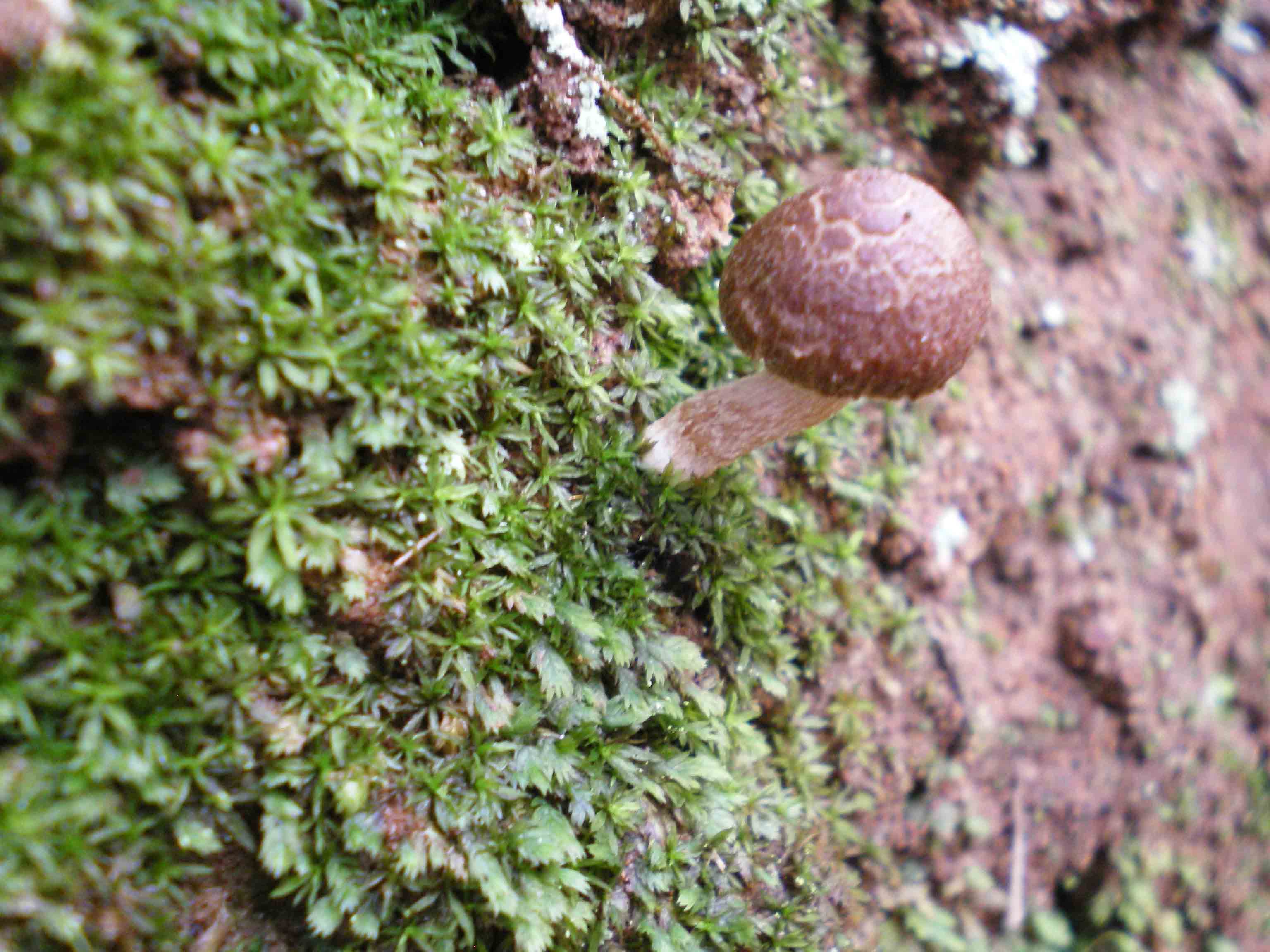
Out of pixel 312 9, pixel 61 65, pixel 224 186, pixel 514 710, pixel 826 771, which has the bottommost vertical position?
pixel 826 771

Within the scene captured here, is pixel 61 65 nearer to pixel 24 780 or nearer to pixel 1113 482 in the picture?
pixel 24 780

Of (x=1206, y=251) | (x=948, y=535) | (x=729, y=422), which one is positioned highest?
(x=1206, y=251)

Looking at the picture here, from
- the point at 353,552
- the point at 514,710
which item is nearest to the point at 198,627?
the point at 353,552

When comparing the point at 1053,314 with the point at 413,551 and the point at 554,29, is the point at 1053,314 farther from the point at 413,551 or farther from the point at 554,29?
the point at 413,551

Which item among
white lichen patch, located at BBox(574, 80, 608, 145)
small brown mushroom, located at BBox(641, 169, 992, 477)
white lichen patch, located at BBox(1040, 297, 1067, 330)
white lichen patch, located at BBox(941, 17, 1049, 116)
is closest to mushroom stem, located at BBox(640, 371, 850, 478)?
small brown mushroom, located at BBox(641, 169, 992, 477)

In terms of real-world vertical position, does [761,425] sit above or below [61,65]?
below

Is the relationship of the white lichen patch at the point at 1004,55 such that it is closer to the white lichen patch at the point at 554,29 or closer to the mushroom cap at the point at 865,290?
the mushroom cap at the point at 865,290

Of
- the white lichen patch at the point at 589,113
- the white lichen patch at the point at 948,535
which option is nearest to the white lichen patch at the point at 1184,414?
the white lichen patch at the point at 948,535

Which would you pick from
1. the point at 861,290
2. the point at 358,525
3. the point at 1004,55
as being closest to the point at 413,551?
the point at 358,525

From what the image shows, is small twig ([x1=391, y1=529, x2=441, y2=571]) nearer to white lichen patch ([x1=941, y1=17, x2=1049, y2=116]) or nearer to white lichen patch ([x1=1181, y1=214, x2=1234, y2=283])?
white lichen patch ([x1=941, y1=17, x2=1049, y2=116])
